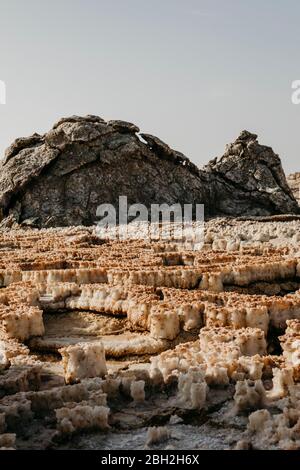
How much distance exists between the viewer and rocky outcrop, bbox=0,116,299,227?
3478 centimetres

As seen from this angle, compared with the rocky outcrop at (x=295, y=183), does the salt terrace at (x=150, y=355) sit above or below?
below

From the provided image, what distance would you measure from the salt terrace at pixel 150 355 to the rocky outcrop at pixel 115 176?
20244 millimetres

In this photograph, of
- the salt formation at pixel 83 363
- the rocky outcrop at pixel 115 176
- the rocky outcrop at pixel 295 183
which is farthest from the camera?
the rocky outcrop at pixel 295 183

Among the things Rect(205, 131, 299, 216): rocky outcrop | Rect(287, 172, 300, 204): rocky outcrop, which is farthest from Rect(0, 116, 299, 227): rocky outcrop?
Rect(287, 172, 300, 204): rocky outcrop

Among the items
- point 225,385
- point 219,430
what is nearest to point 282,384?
point 225,385

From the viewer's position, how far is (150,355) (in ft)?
27.9

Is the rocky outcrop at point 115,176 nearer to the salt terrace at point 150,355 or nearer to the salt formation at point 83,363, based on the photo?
the salt terrace at point 150,355

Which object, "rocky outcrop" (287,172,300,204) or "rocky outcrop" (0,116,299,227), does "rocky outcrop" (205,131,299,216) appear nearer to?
"rocky outcrop" (0,116,299,227)

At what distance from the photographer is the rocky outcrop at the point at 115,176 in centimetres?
3478

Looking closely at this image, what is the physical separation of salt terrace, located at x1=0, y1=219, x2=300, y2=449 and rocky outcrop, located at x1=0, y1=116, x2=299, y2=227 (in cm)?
2024

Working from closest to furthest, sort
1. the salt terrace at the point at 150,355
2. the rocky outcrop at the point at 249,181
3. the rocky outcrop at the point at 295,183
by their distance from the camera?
the salt terrace at the point at 150,355
the rocky outcrop at the point at 249,181
the rocky outcrop at the point at 295,183

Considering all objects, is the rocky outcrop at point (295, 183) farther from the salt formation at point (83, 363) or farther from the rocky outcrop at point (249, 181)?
the salt formation at point (83, 363)

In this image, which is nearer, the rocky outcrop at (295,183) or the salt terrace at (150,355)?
the salt terrace at (150,355)

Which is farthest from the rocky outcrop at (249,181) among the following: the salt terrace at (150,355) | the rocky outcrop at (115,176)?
the salt terrace at (150,355)
